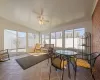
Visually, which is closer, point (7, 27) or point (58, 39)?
point (7, 27)

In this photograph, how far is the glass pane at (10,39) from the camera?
638 cm

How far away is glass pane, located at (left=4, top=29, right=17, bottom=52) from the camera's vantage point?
6380 millimetres

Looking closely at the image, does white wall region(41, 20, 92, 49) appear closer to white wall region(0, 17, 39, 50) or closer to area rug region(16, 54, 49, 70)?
area rug region(16, 54, 49, 70)

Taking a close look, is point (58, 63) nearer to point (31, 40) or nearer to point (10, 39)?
point (10, 39)

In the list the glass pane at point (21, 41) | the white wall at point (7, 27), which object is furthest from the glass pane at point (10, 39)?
the glass pane at point (21, 41)

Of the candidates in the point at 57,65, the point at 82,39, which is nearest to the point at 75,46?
the point at 82,39

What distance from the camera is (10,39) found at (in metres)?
6.88

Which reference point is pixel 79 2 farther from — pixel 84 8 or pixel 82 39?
pixel 82 39

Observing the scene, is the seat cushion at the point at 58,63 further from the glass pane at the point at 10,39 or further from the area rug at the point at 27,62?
the glass pane at the point at 10,39

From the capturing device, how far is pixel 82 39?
5.27 metres

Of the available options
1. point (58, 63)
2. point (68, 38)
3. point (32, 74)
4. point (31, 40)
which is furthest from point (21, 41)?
point (58, 63)

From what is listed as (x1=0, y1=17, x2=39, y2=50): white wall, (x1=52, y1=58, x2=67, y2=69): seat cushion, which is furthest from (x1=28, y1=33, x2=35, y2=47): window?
(x1=52, y1=58, x2=67, y2=69): seat cushion

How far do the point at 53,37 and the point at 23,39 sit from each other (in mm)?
2633

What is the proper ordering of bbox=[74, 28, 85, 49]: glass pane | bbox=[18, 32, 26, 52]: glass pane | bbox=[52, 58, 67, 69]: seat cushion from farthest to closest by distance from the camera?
1. bbox=[18, 32, 26, 52]: glass pane
2. bbox=[74, 28, 85, 49]: glass pane
3. bbox=[52, 58, 67, 69]: seat cushion
